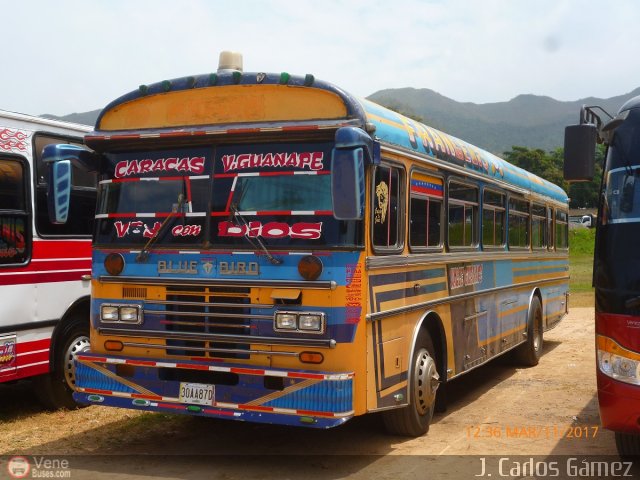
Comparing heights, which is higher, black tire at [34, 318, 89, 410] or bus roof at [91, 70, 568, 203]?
bus roof at [91, 70, 568, 203]

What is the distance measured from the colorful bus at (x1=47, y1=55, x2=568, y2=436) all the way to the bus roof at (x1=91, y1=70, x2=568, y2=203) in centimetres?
1

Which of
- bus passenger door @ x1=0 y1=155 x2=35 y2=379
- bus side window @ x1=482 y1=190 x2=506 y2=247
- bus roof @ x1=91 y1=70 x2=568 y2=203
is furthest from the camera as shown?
bus side window @ x1=482 y1=190 x2=506 y2=247

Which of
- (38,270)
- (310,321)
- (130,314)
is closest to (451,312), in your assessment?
(310,321)

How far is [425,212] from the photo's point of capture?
7148 mm

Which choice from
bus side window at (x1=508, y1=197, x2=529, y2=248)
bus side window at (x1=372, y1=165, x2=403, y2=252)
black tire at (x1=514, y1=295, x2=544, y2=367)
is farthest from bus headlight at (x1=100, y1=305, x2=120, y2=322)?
black tire at (x1=514, y1=295, x2=544, y2=367)

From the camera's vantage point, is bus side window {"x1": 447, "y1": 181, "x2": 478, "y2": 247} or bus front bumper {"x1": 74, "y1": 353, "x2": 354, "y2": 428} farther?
bus side window {"x1": 447, "y1": 181, "x2": 478, "y2": 247}

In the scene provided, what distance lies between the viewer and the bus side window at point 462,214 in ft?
25.8

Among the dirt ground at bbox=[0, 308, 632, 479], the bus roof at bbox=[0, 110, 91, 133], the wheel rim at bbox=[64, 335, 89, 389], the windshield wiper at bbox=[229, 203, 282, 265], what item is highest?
the bus roof at bbox=[0, 110, 91, 133]

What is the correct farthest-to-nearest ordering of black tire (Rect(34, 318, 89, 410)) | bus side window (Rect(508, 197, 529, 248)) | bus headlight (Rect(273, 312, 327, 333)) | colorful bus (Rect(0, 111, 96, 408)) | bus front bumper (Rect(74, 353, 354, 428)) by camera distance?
bus side window (Rect(508, 197, 529, 248)) < black tire (Rect(34, 318, 89, 410)) < colorful bus (Rect(0, 111, 96, 408)) < bus headlight (Rect(273, 312, 327, 333)) < bus front bumper (Rect(74, 353, 354, 428))

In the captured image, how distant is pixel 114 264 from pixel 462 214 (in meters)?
3.79

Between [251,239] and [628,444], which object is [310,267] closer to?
[251,239]

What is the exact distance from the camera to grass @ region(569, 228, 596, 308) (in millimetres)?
23275

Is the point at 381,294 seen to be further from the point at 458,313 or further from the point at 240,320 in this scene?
the point at 458,313

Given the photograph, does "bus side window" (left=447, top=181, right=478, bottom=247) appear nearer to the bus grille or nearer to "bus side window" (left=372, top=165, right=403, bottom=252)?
"bus side window" (left=372, top=165, right=403, bottom=252)
